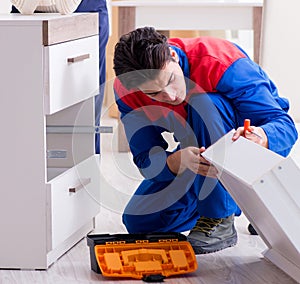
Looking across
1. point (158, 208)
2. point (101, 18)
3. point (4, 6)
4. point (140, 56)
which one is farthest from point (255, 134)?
point (4, 6)

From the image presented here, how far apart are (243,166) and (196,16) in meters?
1.67

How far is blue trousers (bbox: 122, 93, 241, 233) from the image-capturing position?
191cm

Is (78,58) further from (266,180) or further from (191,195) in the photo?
(266,180)

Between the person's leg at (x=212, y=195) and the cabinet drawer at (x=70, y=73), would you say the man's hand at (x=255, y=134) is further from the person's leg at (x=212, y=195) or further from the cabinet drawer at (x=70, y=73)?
the cabinet drawer at (x=70, y=73)

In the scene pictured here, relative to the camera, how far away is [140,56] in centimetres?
174

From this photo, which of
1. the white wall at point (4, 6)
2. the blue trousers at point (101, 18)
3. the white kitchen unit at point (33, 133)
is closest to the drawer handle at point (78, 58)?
the white kitchen unit at point (33, 133)

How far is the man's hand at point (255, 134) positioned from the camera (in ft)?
5.63

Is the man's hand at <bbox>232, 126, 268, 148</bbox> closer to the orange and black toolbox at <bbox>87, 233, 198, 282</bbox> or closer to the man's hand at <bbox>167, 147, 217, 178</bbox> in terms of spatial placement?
the man's hand at <bbox>167, 147, 217, 178</bbox>

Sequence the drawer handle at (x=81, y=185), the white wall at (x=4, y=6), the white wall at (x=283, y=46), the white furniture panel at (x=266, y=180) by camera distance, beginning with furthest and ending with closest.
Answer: the white wall at (x=4, y=6), the white wall at (x=283, y=46), the drawer handle at (x=81, y=185), the white furniture panel at (x=266, y=180)

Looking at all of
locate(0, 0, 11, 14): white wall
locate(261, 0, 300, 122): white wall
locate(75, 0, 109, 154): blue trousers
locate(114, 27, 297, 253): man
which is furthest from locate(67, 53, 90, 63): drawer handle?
locate(0, 0, 11, 14): white wall

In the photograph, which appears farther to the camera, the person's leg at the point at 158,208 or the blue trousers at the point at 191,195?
the person's leg at the point at 158,208

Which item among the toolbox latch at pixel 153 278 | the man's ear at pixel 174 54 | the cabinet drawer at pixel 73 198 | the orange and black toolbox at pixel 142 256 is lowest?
the toolbox latch at pixel 153 278

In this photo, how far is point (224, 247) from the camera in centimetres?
200

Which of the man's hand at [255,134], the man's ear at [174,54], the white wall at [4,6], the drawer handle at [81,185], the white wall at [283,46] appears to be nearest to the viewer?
the man's hand at [255,134]
